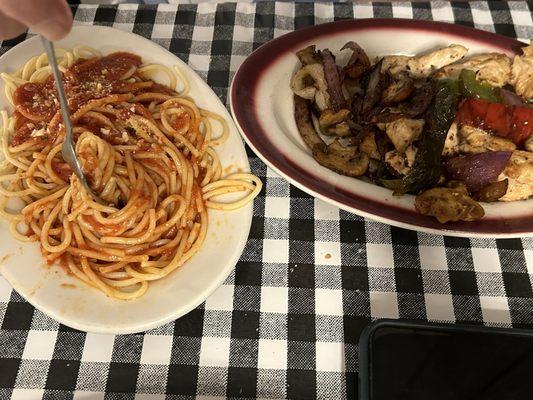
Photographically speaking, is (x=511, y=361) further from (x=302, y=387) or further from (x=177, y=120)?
(x=177, y=120)

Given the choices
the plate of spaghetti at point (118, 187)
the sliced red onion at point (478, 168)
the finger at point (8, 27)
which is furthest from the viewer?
the sliced red onion at point (478, 168)

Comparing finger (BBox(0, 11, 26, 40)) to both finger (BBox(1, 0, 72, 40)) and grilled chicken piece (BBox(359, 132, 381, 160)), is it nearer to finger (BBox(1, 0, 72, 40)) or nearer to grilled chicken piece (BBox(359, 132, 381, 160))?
finger (BBox(1, 0, 72, 40))

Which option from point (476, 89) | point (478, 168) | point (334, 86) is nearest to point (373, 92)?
point (334, 86)

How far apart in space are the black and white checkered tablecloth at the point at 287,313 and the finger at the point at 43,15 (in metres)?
0.99

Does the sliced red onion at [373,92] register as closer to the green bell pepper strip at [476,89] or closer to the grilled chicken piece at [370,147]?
the grilled chicken piece at [370,147]

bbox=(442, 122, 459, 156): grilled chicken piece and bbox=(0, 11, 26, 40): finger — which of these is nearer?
bbox=(0, 11, 26, 40): finger

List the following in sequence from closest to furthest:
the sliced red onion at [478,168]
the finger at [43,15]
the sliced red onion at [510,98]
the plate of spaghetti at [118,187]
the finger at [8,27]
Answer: the finger at [43,15], the finger at [8,27], the plate of spaghetti at [118,187], the sliced red onion at [478,168], the sliced red onion at [510,98]

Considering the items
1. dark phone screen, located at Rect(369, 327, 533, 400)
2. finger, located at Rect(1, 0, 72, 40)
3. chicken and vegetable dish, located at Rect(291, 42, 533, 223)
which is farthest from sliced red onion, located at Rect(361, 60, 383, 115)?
finger, located at Rect(1, 0, 72, 40)

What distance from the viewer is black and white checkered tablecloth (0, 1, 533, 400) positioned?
4.94 ft

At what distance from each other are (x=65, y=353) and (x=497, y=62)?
1.93m

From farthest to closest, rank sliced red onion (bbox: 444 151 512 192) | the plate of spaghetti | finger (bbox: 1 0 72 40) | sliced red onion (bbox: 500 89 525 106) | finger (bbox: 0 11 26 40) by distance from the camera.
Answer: sliced red onion (bbox: 500 89 525 106)
sliced red onion (bbox: 444 151 512 192)
the plate of spaghetti
finger (bbox: 0 11 26 40)
finger (bbox: 1 0 72 40)

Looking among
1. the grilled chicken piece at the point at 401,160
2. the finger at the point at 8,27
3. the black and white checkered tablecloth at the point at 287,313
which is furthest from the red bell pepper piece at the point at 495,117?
the finger at the point at 8,27

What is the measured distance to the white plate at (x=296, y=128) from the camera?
5.24 ft

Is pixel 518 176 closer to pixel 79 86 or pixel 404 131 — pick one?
pixel 404 131
